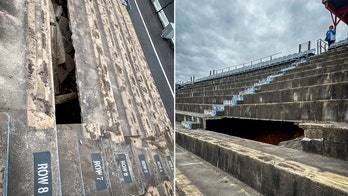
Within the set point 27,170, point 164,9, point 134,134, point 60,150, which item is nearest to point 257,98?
point 134,134

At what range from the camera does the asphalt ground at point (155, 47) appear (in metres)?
6.51

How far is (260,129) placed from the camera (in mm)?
3646

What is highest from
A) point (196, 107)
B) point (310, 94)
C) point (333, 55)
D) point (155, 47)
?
point (155, 47)

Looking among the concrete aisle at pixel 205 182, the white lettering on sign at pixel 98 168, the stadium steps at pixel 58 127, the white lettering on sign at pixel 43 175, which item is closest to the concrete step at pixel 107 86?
the stadium steps at pixel 58 127

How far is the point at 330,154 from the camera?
158 centimetres

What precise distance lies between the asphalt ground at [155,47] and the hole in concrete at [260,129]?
1.69 metres

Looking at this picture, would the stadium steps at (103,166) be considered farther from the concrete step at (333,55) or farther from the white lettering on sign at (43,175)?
the concrete step at (333,55)

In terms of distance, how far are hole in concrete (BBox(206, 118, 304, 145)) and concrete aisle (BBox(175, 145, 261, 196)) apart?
1519 mm

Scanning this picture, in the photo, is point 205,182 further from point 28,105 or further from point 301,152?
point 28,105

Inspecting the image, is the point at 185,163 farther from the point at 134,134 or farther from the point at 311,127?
the point at 311,127

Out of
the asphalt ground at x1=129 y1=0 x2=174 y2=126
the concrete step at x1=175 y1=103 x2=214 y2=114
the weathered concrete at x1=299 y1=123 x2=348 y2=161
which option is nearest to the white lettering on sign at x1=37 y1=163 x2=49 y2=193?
the weathered concrete at x1=299 y1=123 x2=348 y2=161

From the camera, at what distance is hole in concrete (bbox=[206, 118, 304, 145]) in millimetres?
2966

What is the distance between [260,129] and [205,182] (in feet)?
7.76

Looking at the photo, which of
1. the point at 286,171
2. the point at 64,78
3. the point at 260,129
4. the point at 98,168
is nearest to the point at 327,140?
the point at 286,171
